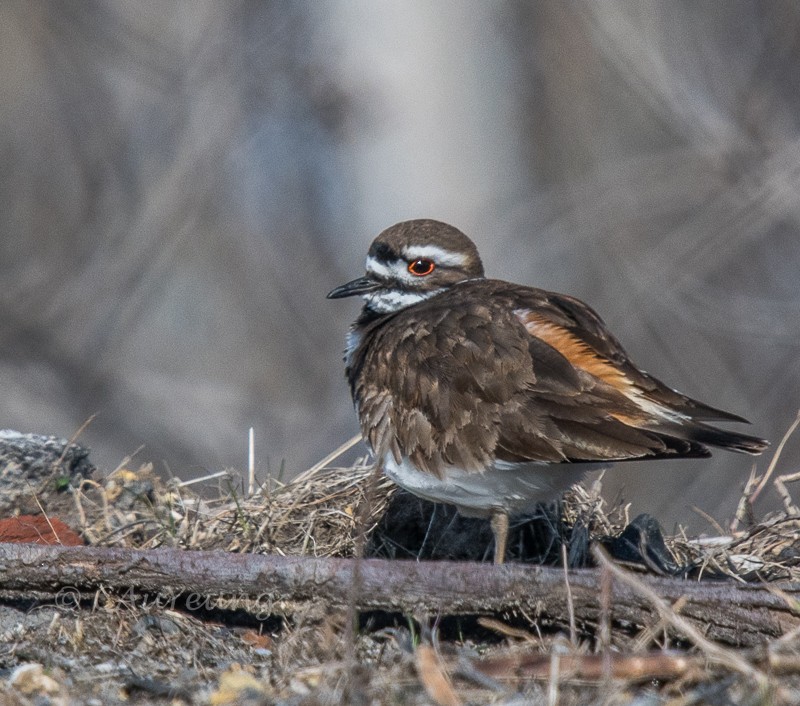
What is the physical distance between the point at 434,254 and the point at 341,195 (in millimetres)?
6235

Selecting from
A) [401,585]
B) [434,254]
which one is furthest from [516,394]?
[434,254]

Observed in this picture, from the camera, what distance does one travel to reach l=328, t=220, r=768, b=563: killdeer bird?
434cm

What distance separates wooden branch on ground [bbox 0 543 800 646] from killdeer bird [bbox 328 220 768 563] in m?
0.57

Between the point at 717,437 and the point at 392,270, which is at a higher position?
the point at 392,270

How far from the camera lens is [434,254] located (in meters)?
5.83

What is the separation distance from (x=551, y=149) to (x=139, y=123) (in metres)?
4.79

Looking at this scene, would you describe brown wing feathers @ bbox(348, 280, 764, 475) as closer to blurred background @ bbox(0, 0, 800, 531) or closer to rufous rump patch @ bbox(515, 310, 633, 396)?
rufous rump patch @ bbox(515, 310, 633, 396)

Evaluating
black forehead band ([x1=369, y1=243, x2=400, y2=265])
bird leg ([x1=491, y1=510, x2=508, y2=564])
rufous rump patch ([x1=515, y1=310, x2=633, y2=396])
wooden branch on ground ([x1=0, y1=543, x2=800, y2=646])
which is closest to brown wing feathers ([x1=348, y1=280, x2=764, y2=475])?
rufous rump patch ([x1=515, y1=310, x2=633, y2=396])

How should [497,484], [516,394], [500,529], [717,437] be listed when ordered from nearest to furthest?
1. [717,437]
2. [516,394]
3. [497,484]
4. [500,529]

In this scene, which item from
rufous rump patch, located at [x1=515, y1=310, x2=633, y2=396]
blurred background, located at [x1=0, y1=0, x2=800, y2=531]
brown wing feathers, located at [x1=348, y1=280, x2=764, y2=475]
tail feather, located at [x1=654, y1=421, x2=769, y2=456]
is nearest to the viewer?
tail feather, located at [x1=654, y1=421, x2=769, y2=456]

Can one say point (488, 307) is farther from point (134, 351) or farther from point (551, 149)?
point (134, 351)

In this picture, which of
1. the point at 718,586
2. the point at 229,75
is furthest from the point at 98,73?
the point at 718,586

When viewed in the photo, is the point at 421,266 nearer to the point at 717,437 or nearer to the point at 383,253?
the point at 383,253

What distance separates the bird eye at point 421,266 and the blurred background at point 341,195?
4.58 metres
